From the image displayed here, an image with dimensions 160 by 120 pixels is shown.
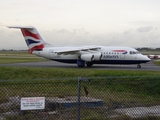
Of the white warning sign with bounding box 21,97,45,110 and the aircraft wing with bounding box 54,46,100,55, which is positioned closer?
the white warning sign with bounding box 21,97,45,110

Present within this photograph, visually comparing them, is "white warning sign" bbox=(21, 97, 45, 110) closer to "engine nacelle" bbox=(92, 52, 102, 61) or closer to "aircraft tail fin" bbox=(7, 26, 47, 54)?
"engine nacelle" bbox=(92, 52, 102, 61)

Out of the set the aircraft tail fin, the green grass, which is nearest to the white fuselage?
the aircraft tail fin

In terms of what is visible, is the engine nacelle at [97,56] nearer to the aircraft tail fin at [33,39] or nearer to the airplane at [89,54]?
the airplane at [89,54]

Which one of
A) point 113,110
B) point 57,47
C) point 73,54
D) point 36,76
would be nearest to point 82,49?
point 73,54

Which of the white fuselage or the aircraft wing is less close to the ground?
the aircraft wing

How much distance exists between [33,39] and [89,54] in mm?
7172

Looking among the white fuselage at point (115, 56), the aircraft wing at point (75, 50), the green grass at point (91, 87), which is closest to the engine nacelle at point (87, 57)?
the white fuselage at point (115, 56)

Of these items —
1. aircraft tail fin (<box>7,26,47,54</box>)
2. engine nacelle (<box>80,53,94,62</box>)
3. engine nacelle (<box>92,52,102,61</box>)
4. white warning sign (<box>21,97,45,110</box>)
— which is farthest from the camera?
aircraft tail fin (<box>7,26,47,54</box>)

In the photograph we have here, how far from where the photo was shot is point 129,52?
31859 millimetres

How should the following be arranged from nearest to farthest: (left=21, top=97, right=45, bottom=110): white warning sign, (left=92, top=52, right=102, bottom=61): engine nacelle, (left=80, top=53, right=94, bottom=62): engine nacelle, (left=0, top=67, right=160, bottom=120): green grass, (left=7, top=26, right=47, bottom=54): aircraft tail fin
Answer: (left=21, top=97, right=45, bottom=110): white warning sign < (left=0, top=67, right=160, bottom=120): green grass < (left=80, top=53, right=94, bottom=62): engine nacelle < (left=92, top=52, right=102, bottom=61): engine nacelle < (left=7, top=26, right=47, bottom=54): aircraft tail fin

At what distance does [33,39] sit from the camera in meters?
34.2

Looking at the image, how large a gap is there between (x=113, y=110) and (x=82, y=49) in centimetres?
2403

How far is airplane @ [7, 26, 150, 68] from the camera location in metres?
31.7

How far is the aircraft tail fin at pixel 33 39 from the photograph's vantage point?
34.2 m
